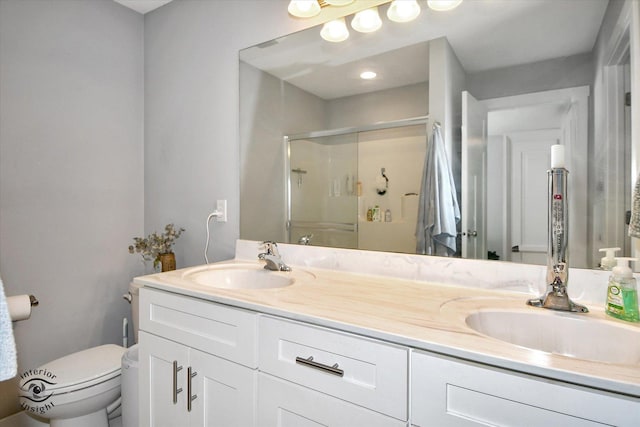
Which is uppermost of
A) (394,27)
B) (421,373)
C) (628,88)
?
(394,27)

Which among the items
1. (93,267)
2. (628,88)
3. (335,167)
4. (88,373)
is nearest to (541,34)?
(628,88)

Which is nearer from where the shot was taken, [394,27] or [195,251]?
[394,27]

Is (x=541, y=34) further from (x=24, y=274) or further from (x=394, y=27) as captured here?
(x=24, y=274)

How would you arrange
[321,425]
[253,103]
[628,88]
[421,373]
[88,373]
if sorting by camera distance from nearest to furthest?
[421,373], [321,425], [628,88], [88,373], [253,103]

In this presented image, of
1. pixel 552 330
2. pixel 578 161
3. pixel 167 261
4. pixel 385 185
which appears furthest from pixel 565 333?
pixel 167 261

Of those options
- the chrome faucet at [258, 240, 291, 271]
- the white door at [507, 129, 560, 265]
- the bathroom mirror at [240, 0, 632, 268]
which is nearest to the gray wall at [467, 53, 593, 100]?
the bathroom mirror at [240, 0, 632, 268]

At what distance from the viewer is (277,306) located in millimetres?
942

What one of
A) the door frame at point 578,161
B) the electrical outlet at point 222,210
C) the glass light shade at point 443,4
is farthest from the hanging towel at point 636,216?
the electrical outlet at point 222,210

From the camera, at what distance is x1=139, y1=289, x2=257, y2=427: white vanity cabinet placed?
3.27 feet

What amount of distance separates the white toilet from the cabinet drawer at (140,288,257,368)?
1.51 feet

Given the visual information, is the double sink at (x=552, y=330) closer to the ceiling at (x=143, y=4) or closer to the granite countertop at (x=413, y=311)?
the granite countertop at (x=413, y=311)

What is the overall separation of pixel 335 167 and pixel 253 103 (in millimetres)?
604

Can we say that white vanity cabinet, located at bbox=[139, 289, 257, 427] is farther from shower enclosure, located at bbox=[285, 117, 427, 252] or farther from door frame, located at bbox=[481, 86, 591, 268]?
door frame, located at bbox=[481, 86, 591, 268]

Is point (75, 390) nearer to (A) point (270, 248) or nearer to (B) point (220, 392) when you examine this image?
(B) point (220, 392)
